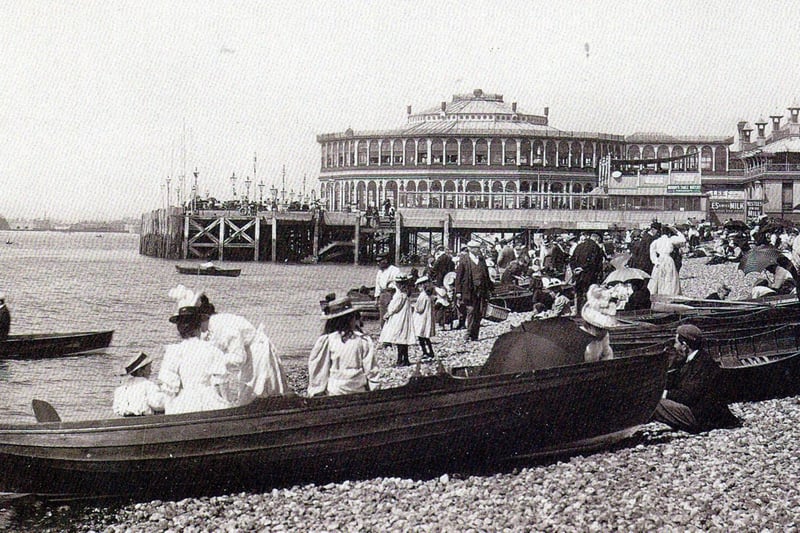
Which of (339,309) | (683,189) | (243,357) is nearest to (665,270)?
(339,309)

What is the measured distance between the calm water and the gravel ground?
658 centimetres

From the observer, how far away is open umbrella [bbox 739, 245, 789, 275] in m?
15.8

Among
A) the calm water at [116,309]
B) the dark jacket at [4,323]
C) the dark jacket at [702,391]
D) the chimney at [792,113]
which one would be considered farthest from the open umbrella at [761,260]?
the chimney at [792,113]

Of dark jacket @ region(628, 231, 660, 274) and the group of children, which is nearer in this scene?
the group of children

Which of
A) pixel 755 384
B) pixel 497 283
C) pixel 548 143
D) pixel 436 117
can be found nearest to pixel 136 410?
pixel 755 384

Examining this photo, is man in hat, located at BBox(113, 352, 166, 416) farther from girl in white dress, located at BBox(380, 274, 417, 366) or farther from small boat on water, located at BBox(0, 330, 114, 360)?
small boat on water, located at BBox(0, 330, 114, 360)

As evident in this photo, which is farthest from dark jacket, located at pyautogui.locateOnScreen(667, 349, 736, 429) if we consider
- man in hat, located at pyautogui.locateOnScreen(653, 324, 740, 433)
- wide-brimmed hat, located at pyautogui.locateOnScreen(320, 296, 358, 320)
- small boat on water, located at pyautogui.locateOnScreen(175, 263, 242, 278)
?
small boat on water, located at pyautogui.locateOnScreen(175, 263, 242, 278)

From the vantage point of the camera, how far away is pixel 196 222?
63000mm

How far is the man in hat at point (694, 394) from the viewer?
9344 millimetres

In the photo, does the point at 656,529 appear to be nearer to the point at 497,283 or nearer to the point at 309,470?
the point at 309,470

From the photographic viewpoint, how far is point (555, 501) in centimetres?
731

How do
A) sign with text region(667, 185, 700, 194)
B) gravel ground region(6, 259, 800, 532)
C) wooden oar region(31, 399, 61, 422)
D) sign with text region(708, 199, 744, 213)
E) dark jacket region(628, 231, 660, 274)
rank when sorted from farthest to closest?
sign with text region(708, 199, 744, 213), sign with text region(667, 185, 700, 194), dark jacket region(628, 231, 660, 274), wooden oar region(31, 399, 61, 422), gravel ground region(6, 259, 800, 532)

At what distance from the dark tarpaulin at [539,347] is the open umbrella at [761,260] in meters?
8.49

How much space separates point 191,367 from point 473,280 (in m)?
9.79
